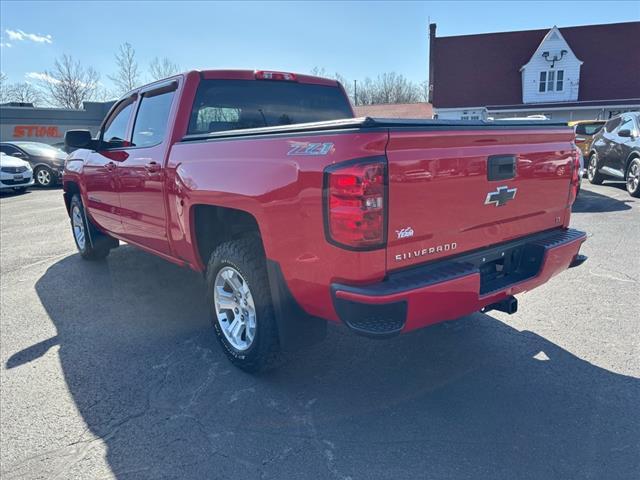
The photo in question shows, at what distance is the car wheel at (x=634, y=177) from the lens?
9513 mm

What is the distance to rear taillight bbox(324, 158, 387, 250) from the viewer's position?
2168 mm

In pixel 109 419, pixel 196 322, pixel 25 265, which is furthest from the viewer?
pixel 25 265

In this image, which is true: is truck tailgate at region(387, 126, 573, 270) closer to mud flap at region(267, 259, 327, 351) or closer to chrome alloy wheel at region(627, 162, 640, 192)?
mud flap at region(267, 259, 327, 351)

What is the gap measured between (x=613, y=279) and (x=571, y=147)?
2.24m

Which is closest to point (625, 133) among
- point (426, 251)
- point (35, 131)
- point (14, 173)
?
point (426, 251)

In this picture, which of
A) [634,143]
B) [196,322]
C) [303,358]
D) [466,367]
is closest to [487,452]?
[466,367]

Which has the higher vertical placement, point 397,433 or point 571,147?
point 571,147

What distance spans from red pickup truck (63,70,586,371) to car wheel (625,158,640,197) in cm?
774

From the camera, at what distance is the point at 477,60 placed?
3103 centimetres

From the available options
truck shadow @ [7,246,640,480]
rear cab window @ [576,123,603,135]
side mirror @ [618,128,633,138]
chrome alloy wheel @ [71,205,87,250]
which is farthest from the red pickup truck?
rear cab window @ [576,123,603,135]

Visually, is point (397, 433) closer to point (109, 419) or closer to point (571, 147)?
point (109, 419)

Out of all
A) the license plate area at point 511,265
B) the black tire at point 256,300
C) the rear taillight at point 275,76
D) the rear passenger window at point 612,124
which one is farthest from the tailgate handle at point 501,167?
the rear passenger window at point 612,124

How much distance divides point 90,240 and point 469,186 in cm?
517

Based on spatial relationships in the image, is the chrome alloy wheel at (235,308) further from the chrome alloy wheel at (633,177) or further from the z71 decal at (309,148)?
the chrome alloy wheel at (633,177)
